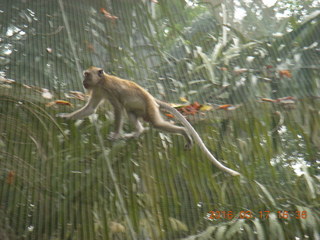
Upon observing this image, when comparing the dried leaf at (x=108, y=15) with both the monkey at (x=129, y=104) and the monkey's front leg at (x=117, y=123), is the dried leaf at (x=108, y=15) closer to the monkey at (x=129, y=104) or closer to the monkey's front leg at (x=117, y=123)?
the monkey at (x=129, y=104)

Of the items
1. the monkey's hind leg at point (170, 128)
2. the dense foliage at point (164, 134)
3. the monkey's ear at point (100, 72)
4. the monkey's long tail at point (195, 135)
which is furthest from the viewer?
the monkey's ear at point (100, 72)

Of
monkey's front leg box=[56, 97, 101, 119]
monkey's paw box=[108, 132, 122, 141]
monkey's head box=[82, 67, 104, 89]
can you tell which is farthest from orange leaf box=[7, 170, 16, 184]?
monkey's head box=[82, 67, 104, 89]

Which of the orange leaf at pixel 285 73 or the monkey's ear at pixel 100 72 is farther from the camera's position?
the orange leaf at pixel 285 73

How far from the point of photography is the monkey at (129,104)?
11.4 feet

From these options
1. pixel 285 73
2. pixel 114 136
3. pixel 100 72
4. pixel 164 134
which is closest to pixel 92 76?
pixel 100 72

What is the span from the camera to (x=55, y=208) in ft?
8.45

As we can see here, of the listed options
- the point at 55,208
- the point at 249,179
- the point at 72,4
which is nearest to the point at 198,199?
the point at 249,179

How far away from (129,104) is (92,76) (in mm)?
378

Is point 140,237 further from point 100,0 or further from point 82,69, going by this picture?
point 100,0

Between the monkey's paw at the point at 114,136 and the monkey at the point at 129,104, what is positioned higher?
the monkey at the point at 129,104
